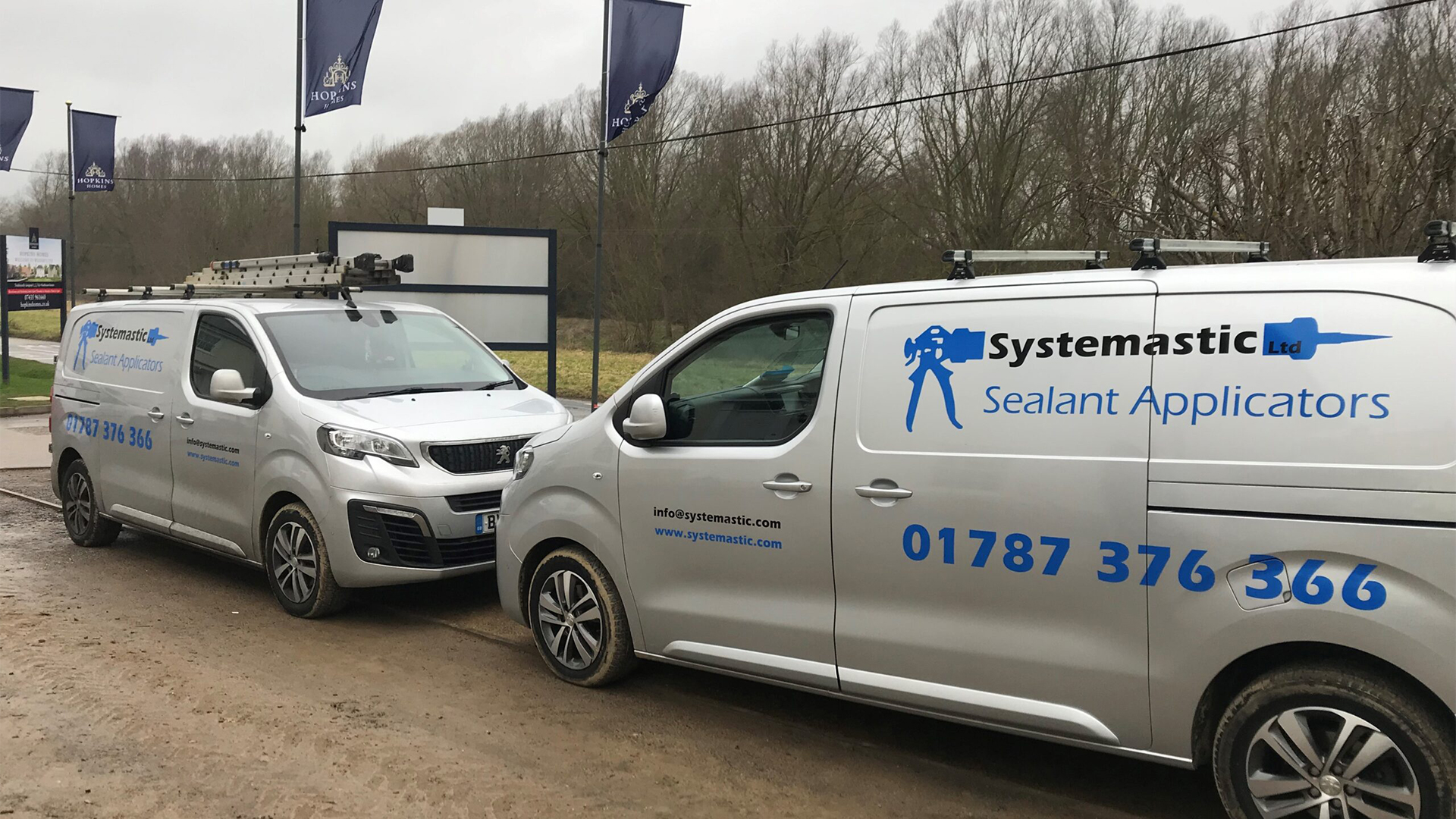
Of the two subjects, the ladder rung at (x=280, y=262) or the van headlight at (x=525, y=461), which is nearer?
the van headlight at (x=525, y=461)

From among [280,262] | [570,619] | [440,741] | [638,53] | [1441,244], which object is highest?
[638,53]

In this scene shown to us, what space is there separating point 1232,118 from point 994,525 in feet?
70.0

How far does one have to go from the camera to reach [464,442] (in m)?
6.53

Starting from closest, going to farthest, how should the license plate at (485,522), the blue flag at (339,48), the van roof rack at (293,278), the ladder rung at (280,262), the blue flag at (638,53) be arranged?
the license plate at (485,522), the van roof rack at (293,278), the ladder rung at (280,262), the blue flag at (638,53), the blue flag at (339,48)

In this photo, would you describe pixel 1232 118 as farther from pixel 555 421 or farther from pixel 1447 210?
pixel 555 421

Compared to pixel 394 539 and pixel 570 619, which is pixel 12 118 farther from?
pixel 570 619

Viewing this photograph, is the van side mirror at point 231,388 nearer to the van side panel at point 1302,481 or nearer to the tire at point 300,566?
the tire at point 300,566

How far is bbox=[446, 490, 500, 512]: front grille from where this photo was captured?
638 cm

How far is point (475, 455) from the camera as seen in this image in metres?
6.58

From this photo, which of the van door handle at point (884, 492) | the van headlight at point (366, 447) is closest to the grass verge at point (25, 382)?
the van headlight at point (366, 447)

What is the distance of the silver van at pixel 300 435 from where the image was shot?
6.34m

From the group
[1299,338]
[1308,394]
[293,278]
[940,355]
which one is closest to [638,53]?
[293,278]

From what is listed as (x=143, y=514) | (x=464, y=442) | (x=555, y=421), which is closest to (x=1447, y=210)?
(x=555, y=421)

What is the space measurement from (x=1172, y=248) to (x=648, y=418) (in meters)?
2.22
